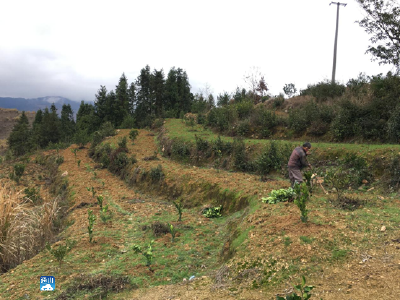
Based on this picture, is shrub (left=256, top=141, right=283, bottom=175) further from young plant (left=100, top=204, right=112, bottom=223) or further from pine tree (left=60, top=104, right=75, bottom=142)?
pine tree (left=60, top=104, right=75, bottom=142)

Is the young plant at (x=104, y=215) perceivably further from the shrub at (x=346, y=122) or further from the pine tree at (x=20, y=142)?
the pine tree at (x=20, y=142)

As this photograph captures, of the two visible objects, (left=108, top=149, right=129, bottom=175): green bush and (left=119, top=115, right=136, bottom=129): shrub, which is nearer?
(left=108, top=149, right=129, bottom=175): green bush

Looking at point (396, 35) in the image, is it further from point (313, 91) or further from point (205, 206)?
point (205, 206)

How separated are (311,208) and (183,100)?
112ft

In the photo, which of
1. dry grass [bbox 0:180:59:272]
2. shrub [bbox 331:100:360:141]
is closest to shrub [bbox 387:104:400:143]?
shrub [bbox 331:100:360:141]

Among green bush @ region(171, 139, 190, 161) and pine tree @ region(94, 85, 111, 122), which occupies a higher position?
pine tree @ region(94, 85, 111, 122)

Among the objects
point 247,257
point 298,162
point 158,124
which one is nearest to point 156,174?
point 298,162

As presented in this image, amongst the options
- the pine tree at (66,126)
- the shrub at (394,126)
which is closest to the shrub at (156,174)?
the shrub at (394,126)

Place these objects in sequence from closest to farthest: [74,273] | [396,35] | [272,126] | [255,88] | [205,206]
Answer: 1. [74,273]
2. [205,206]
3. [272,126]
4. [396,35]
5. [255,88]

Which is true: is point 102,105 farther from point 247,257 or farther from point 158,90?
point 247,257

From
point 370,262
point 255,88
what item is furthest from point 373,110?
point 255,88

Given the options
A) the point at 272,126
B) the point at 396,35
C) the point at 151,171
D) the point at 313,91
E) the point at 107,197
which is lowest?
the point at 107,197

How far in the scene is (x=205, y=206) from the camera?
9.76 metres

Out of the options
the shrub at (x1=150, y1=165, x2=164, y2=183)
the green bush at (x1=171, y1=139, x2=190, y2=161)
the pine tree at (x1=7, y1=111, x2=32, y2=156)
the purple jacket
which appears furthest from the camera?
the pine tree at (x1=7, y1=111, x2=32, y2=156)
